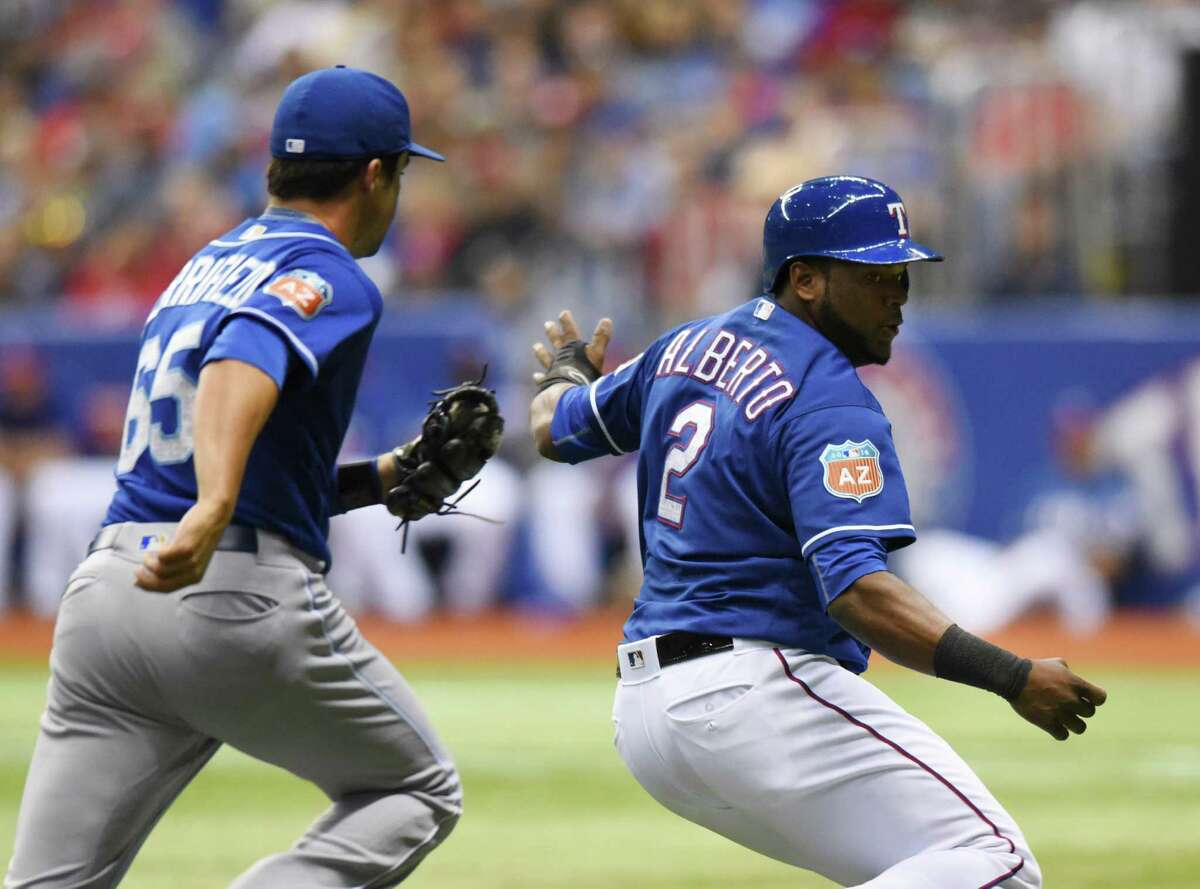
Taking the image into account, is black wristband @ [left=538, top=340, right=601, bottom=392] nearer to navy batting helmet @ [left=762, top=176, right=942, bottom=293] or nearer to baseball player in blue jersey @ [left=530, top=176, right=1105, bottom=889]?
baseball player in blue jersey @ [left=530, top=176, right=1105, bottom=889]

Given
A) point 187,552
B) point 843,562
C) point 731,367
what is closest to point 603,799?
point 731,367

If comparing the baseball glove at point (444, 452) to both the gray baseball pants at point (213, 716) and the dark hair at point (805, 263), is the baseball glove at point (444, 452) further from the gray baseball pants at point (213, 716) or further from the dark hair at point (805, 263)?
the dark hair at point (805, 263)

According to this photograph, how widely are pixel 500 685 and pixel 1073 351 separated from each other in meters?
5.33

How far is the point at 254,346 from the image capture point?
4223 mm

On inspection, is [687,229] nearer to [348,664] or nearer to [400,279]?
[400,279]

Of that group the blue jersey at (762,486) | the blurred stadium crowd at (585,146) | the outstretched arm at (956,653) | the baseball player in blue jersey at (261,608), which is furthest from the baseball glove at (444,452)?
the blurred stadium crowd at (585,146)

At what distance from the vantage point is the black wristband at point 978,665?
4.11 m

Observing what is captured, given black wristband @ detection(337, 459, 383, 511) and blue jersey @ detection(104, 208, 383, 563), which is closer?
blue jersey @ detection(104, 208, 383, 563)

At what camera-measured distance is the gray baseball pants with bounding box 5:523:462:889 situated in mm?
4391

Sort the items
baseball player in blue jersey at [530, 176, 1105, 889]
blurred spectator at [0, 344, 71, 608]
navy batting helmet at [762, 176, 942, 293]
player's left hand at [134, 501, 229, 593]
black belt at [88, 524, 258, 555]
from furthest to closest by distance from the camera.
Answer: blurred spectator at [0, 344, 71, 608]
navy batting helmet at [762, 176, 942, 293]
black belt at [88, 524, 258, 555]
baseball player in blue jersey at [530, 176, 1105, 889]
player's left hand at [134, 501, 229, 593]

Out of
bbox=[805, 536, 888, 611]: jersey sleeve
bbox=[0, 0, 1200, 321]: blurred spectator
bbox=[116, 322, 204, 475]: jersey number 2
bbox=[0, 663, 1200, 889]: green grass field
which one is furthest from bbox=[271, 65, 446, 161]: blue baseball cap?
bbox=[0, 0, 1200, 321]: blurred spectator

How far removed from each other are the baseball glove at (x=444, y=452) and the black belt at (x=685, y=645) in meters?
0.94

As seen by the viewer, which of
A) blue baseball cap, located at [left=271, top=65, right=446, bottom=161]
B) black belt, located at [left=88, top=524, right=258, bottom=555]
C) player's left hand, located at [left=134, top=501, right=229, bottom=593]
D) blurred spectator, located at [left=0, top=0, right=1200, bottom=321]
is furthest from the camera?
blurred spectator, located at [left=0, top=0, right=1200, bottom=321]

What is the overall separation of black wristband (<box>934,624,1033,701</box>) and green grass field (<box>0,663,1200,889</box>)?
3.16 meters
